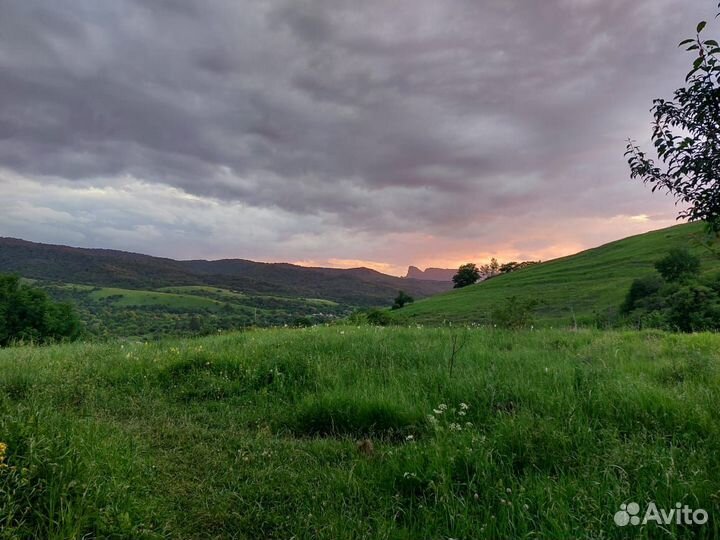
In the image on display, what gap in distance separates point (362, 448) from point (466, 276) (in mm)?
117172

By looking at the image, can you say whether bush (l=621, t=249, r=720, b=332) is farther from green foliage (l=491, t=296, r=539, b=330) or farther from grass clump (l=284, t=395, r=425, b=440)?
grass clump (l=284, t=395, r=425, b=440)

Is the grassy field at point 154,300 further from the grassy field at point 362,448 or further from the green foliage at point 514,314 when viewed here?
the grassy field at point 362,448

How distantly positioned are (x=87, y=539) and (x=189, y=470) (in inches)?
48.0

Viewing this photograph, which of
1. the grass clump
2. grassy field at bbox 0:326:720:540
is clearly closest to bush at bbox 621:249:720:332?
grassy field at bbox 0:326:720:540

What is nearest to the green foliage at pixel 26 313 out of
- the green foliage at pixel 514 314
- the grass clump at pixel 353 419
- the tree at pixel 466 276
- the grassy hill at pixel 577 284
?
the grassy hill at pixel 577 284

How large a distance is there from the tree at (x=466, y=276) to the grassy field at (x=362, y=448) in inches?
4435

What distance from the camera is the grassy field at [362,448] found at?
9.14 feet

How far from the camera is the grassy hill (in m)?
55.1

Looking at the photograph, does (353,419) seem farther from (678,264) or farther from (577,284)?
(577,284)

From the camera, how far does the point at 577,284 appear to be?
225 ft

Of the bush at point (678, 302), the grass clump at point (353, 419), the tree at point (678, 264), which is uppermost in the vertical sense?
the tree at point (678, 264)

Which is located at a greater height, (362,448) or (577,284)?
(577,284)

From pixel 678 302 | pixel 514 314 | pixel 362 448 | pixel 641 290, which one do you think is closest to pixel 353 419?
pixel 362 448

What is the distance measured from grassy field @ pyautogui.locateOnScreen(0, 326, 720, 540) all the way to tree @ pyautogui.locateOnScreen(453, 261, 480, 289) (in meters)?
113
